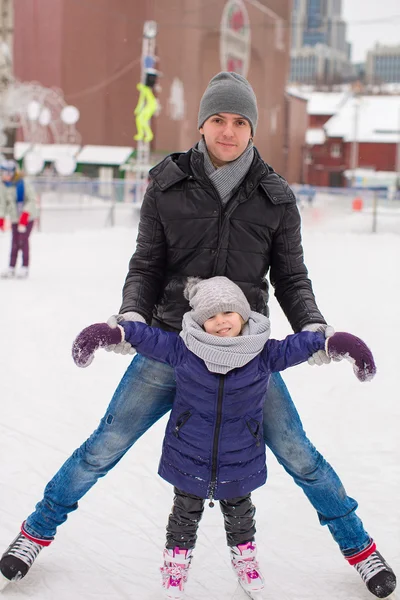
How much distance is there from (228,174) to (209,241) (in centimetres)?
20

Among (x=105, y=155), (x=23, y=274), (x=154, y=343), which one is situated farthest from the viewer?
(x=105, y=155)

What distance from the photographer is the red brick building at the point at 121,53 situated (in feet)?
92.1

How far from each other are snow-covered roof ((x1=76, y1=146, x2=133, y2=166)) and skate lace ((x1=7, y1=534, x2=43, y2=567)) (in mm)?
28261

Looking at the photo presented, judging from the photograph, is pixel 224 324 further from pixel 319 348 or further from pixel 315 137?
pixel 315 137

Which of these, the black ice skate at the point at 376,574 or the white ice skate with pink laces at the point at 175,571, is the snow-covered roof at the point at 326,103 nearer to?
the black ice skate at the point at 376,574

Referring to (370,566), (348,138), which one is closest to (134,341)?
(370,566)

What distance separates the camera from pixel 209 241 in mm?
2236

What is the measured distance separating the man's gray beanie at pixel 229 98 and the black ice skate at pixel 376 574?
1.37m

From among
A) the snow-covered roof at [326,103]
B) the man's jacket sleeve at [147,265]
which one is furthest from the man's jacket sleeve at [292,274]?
the snow-covered roof at [326,103]

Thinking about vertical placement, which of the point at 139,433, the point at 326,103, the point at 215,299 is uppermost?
the point at 326,103

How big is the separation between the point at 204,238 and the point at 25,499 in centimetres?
151

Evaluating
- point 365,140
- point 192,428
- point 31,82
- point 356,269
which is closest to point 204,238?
point 192,428

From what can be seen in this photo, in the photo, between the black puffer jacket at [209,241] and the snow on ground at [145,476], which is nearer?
the black puffer jacket at [209,241]

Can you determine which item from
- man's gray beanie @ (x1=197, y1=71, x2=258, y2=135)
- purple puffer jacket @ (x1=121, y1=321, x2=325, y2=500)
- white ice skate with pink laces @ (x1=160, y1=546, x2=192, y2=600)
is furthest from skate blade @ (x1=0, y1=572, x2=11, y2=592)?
man's gray beanie @ (x1=197, y1=71, x2=258, y2=135)
